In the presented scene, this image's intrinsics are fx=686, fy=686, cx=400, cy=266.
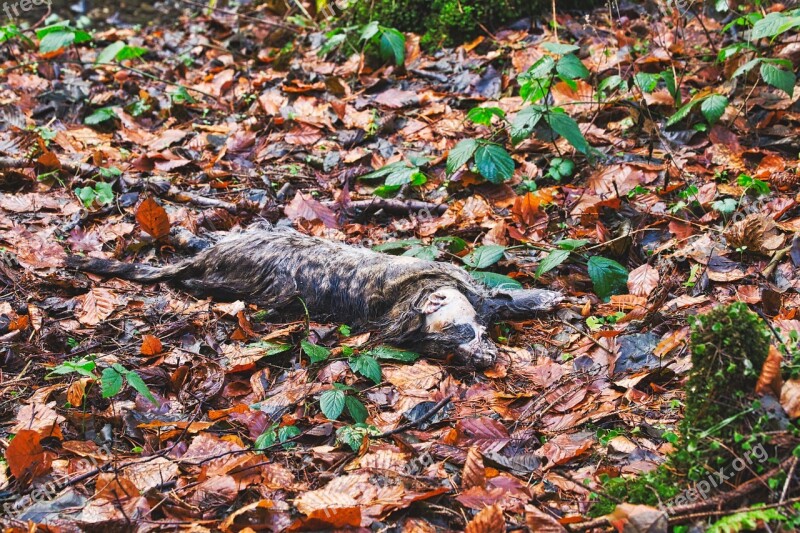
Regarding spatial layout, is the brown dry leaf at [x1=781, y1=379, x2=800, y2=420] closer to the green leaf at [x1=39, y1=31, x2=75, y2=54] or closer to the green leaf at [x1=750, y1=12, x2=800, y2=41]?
the green leaf at [x1=750, y1=12, x2=800, y2=41]

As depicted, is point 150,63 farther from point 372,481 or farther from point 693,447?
point 693,447

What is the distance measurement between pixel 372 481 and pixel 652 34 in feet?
17.2

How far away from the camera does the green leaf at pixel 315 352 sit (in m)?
3.55

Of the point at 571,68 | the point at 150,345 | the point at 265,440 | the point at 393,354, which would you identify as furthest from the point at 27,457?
the point at 571,68

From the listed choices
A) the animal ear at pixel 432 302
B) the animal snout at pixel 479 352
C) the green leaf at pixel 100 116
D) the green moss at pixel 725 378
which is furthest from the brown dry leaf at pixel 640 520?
the green leaf at pixel 100 116

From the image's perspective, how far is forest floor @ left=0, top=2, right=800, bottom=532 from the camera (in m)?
2.71

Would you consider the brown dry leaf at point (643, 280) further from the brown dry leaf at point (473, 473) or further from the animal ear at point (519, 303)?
the brown dry leaf at point (473, 473)

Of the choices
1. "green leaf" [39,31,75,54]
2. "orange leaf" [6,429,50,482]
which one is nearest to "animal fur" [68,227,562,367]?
"orange leaf" [6,429,50,482]

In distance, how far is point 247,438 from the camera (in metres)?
3.06

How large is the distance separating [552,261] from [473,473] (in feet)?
5.78

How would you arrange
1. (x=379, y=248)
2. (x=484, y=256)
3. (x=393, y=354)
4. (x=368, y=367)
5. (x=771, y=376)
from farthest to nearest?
(x=379, y=248) < (x=484, y=256) < (x=393, y=354) < (x=368, y=367) < (x=771, y=376)

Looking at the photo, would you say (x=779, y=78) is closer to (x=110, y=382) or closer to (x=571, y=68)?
(x=571, y=68)

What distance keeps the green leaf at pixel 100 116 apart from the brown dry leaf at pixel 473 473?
531 cm

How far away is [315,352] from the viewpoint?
11.7 ft
